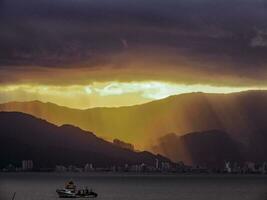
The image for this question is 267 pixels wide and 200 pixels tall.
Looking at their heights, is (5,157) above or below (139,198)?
above

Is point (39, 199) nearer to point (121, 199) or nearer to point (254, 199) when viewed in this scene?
point (121, 199)

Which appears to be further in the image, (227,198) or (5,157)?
(5,157)

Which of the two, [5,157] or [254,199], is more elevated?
[5,157]

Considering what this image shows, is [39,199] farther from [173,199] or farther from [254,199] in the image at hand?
[254,199]

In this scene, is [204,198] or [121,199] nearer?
[121,199]

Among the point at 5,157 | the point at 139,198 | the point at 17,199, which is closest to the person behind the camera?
the point at 17,199

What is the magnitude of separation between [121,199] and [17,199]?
416 inches

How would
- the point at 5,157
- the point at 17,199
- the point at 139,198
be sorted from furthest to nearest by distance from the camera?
the point at 5,157 → the point at 139,198 → the point at 17,199

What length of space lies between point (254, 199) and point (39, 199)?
866 inches

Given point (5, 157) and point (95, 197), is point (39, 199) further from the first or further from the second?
point (5, 157)

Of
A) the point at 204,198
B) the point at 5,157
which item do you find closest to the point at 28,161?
the point at 5,157

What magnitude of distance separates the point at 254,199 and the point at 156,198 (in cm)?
1021

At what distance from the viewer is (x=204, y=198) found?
94.1 meters

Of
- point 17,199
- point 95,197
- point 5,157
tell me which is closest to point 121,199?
point 95,197
